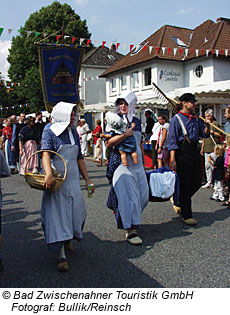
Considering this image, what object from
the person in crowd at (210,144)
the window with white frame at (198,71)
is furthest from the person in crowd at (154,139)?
the window with white frame at (198,71)

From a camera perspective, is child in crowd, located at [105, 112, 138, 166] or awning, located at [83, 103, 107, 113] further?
awning, located at [83, 103, 107, 113]

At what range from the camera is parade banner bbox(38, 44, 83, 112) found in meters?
9.01

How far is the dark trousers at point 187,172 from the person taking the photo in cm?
529

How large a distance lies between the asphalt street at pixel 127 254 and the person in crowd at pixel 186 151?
0.42 meters

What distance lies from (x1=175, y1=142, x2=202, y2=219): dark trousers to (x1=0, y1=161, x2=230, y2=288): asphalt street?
334 mm

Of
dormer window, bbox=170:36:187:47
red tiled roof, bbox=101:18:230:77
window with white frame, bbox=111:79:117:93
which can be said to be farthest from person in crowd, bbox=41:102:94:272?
window with white frame, bbox=111:79:117:93

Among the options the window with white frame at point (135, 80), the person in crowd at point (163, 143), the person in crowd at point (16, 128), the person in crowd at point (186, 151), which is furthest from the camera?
the window with white frame at point (135, 80)

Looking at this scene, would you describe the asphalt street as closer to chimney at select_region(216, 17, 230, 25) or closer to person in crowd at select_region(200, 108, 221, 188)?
person in crowd at select_region(200, 108, 221, 188)

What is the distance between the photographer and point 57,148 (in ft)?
12.2

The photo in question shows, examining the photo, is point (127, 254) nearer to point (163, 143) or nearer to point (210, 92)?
point (163, 143)

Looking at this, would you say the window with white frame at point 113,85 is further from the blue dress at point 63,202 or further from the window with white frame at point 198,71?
the blue dress at point 63,202

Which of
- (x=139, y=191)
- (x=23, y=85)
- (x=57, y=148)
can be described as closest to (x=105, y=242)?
(x=139, y=191)

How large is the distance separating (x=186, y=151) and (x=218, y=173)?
2.24m
